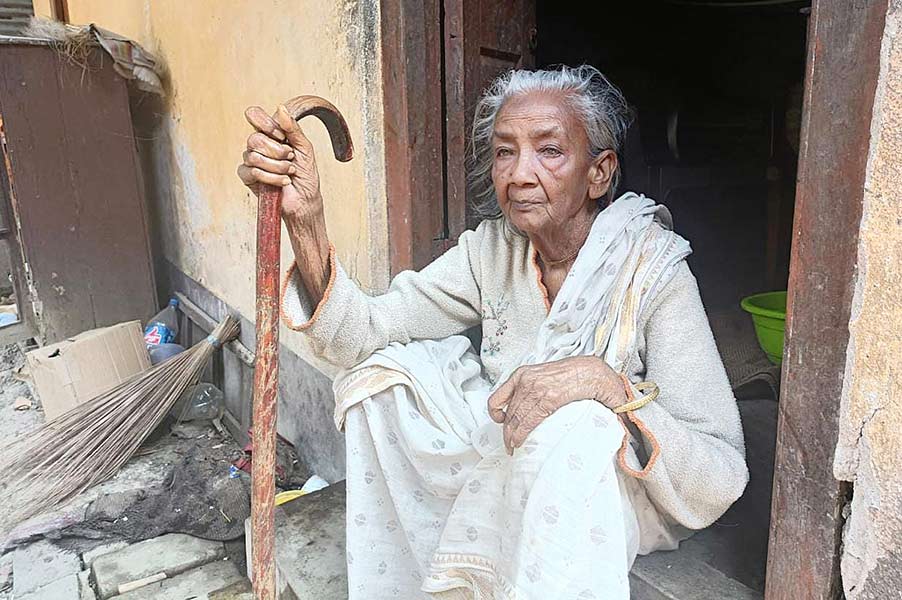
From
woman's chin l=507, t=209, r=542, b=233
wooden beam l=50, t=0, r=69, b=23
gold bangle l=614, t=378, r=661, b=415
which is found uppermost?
wooden beam l=50, t=0, r=69, b=23

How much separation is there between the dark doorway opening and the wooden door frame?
2.00m

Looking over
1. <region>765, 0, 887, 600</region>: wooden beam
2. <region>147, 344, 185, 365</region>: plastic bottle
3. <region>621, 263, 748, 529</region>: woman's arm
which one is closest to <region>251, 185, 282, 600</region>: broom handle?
<region>621, 263, 748, 529</region>: woman's arm

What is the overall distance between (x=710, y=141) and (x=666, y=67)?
0.54m

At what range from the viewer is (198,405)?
145 inches

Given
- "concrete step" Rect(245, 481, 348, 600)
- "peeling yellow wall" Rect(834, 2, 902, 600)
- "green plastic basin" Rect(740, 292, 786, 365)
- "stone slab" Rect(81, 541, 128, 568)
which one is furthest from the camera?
"stone slab" Rect(81, 541, 128, 568)

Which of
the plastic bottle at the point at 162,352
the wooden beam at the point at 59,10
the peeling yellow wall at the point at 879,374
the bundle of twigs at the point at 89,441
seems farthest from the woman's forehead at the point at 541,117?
the wooden beam at the point at 59,10

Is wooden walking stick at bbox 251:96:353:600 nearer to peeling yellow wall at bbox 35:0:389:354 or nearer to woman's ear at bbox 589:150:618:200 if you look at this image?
woman's ear at bbox 589:150:618:200

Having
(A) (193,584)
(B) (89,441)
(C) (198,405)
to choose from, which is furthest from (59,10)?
(A) (193,584)

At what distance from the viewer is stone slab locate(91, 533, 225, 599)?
242 centimetres

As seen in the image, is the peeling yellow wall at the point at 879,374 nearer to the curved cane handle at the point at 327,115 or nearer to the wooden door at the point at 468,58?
the curved cane handle at the point at 327,115

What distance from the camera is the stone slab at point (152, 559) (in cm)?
242

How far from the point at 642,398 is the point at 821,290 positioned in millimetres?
363

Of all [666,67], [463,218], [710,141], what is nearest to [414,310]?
[463,218]

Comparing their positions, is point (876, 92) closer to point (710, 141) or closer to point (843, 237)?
point (843, 237)
